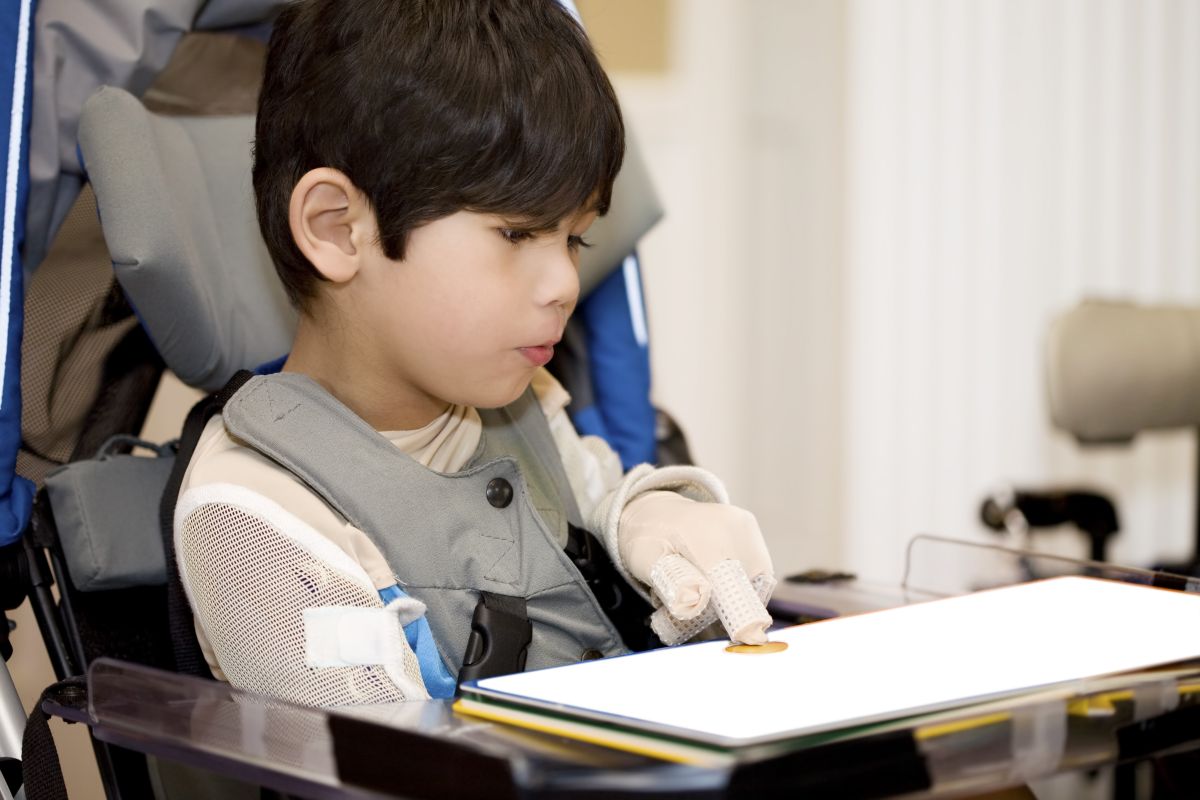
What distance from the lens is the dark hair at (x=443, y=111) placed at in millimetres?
717

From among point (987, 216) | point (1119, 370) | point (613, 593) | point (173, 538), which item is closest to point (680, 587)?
point (613, 593)

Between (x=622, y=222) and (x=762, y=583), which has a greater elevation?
(x=622, y=222)

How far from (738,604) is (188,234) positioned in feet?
1.46

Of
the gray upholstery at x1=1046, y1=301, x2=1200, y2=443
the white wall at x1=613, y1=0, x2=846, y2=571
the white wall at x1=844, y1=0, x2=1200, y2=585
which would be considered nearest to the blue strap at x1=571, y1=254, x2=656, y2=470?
the gray upholstery at x1=1046, y1=301, x2=1200, y2=443

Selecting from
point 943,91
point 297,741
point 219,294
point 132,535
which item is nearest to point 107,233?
point 219,294

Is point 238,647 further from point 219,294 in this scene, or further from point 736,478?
point 736,478

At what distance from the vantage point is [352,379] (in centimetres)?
79

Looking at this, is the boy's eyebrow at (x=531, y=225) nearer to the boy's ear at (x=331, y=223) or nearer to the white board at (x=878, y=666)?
the boy's ear at (x=331, y=223)

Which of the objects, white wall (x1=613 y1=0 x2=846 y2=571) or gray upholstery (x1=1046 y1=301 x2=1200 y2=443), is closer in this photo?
gray upholstery (x1=1046 y1=301 x2=1200 y2=443)

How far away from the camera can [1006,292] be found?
2166 mm

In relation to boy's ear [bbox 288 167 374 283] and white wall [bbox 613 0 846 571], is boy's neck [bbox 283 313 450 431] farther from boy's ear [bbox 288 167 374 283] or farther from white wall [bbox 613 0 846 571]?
white wall [bbox 613 0 846 571]

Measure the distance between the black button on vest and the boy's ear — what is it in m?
0.15

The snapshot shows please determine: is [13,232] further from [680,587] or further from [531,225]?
[680,587]

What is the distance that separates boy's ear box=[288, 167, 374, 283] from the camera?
749mm
